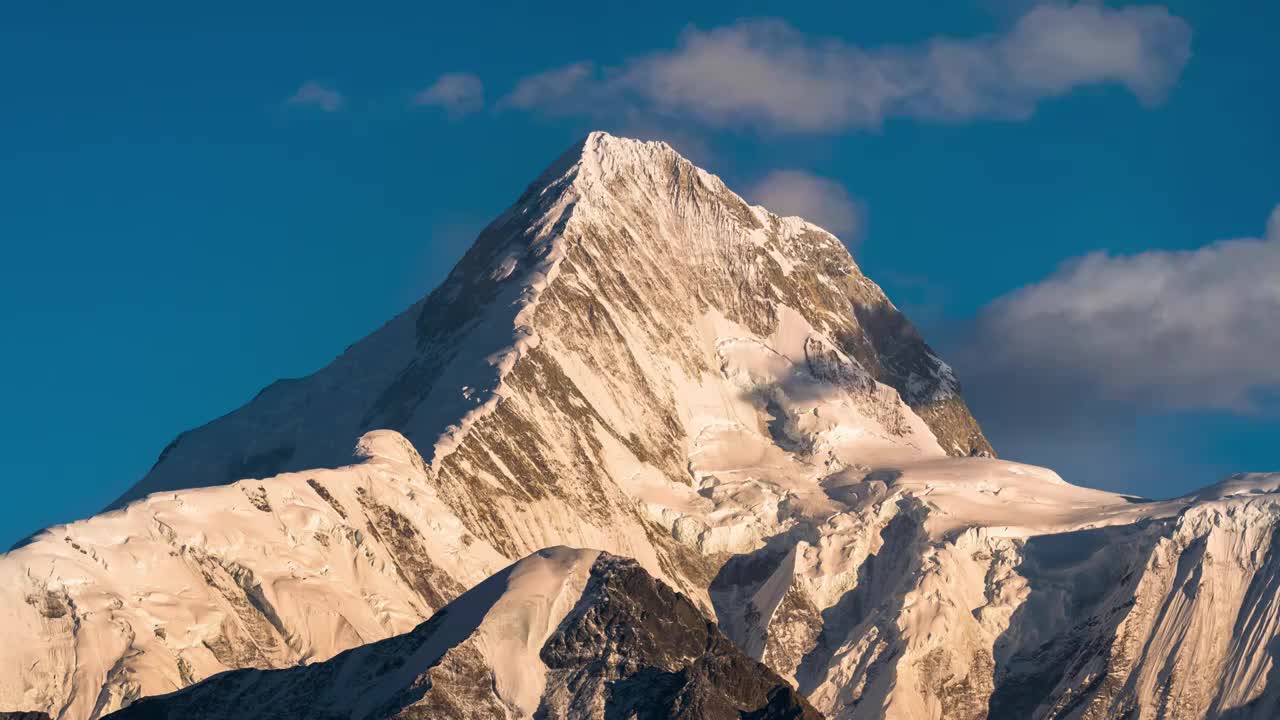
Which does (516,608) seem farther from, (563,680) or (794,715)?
(794,715)

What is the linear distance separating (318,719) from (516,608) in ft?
53.4

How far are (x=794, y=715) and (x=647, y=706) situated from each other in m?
11.3

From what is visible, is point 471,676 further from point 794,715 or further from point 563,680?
point 794,715

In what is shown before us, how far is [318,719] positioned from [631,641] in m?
23.2

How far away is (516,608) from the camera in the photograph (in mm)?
199750

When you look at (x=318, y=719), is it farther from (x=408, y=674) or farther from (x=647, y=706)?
(x=647, y=706)

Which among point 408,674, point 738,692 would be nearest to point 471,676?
point 408,674

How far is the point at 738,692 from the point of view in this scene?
199875mm

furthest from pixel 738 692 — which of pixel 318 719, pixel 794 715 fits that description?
pixel 318 719

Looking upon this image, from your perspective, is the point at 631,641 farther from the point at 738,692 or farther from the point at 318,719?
the point at 318,719

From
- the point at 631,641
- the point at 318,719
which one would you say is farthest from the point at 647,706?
the point at 318,719

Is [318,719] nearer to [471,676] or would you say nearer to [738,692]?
[471,676]

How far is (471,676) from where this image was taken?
634ft

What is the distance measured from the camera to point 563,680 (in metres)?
196
